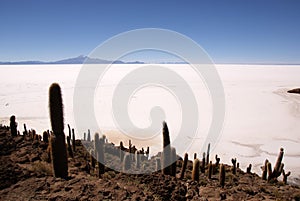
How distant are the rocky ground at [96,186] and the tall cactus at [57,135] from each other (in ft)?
1.06

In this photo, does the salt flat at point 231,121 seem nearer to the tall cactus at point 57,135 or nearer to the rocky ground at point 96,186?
the rocky ground at point 96,186

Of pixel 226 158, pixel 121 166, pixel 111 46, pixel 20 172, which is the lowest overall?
pixel 226 158

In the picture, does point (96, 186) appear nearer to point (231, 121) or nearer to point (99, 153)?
point (99, 153)

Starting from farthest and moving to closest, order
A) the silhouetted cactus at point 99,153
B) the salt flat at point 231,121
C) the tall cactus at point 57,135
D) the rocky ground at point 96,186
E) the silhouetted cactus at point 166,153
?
the salt flat at point 231,121, the silhouetted cactus at point 166,153, the silhouetted cactus at point 99,153, the tall cactus at point 57,135, the rocky ground at point 96,186

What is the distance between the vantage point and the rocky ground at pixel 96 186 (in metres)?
6.29

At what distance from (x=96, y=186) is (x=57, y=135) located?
196cm

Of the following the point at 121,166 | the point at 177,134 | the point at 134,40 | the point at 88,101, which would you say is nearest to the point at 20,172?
the point at 121,166

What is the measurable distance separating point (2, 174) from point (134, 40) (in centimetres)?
754

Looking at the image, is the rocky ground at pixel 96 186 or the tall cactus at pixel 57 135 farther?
the tall cactus at pixel 57 135

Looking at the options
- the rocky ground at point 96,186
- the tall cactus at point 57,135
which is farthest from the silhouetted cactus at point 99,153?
the tall cactus at point 57,135

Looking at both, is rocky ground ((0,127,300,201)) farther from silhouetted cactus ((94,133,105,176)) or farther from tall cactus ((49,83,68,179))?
tall cactus ((49,83,68,179))

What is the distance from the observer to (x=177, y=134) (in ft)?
62.1

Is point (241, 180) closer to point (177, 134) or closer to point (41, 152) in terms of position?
point (41, 152)

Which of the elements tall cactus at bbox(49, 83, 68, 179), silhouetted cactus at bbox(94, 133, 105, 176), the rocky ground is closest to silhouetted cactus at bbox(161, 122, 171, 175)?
the rocky ground
